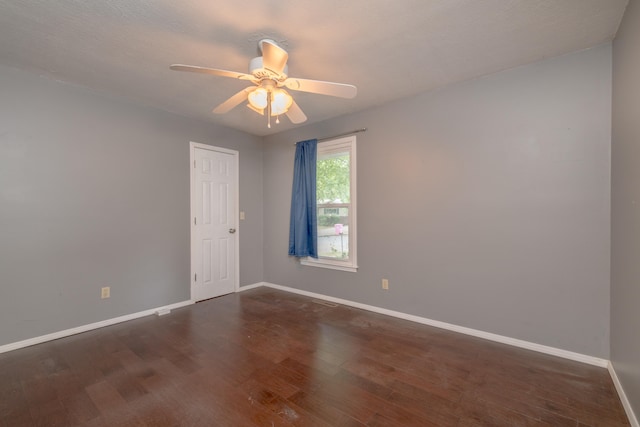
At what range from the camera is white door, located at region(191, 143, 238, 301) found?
12.7ft

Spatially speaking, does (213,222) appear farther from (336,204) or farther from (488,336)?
(488,336)

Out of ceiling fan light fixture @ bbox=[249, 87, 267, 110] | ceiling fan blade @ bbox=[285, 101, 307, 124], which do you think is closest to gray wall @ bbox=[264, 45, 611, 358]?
ceiling fan blade @ bbox=[285, 101, 307, 124]

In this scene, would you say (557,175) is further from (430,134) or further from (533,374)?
(533,374)

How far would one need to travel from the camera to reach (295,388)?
1.96m

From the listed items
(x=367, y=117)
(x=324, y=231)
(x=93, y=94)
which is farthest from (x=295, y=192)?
(x=93, y=94)

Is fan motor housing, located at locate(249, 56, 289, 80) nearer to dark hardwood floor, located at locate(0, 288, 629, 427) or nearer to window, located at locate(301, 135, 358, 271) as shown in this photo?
window, located at locate(301, 135, 358, 271)

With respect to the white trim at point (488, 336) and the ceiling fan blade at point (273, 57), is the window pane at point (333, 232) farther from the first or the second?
the ceiling fan blade at point (273, 57)

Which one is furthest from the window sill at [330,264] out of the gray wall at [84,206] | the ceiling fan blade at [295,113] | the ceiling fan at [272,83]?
the ceiling fan at [272,83]

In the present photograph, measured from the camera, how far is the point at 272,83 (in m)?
2.07

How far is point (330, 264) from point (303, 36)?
2.69 m

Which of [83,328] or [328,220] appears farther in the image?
[328,220]

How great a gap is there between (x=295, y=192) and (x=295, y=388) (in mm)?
2688

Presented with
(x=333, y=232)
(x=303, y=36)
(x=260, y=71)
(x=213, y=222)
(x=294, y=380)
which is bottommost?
(x=294, y=380)

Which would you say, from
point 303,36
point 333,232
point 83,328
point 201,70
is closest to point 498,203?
point 333,232
